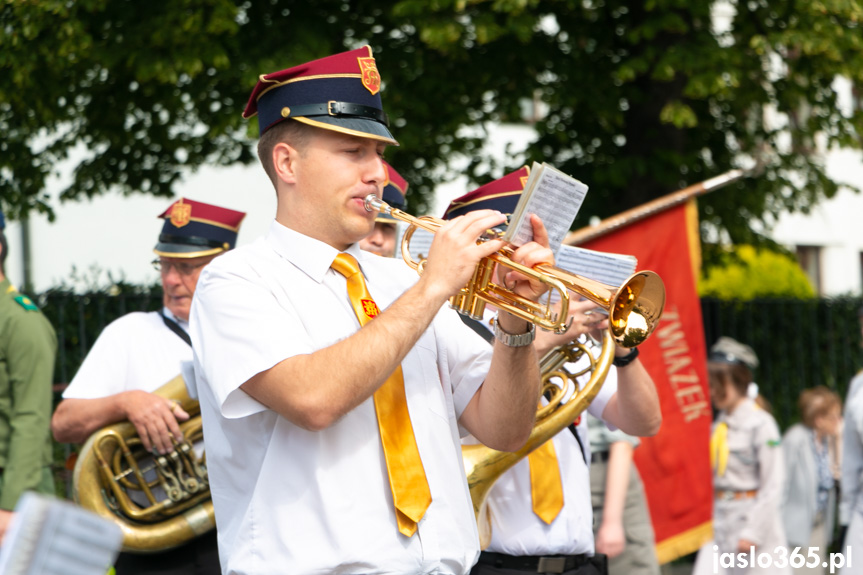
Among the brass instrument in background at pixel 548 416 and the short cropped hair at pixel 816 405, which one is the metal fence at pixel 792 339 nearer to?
the short cropped hair at pixel 816 405

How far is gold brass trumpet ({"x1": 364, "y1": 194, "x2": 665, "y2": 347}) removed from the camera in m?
2.52

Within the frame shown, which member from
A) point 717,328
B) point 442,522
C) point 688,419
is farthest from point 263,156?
point 717,328

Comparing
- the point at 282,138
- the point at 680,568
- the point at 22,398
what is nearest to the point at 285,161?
the point at 282,138

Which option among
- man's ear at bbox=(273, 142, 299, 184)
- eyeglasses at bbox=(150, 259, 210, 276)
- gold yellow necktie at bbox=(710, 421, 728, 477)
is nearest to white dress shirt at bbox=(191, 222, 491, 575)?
man's ear at bbox=(273, 142, 299, 184)

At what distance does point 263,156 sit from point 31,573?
1.85m

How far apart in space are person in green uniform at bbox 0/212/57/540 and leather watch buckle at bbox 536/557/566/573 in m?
1.78

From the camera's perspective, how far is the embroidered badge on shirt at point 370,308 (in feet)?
8.06

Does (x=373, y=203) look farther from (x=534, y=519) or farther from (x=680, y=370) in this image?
(x=680, y=370)

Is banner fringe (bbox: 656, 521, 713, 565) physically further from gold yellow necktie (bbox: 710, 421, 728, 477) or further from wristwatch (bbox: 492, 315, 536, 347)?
wristwatch (bbox: 492, 315, 536, 347)

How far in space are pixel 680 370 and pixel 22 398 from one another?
15.2 feet

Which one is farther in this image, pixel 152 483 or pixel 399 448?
pixel 152 483

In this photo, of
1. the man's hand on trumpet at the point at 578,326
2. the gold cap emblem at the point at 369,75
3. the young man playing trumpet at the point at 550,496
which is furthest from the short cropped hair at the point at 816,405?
the gold cap emblem at the point at 369,75

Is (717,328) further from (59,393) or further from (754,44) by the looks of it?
(59,393)

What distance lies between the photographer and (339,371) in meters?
2.18
